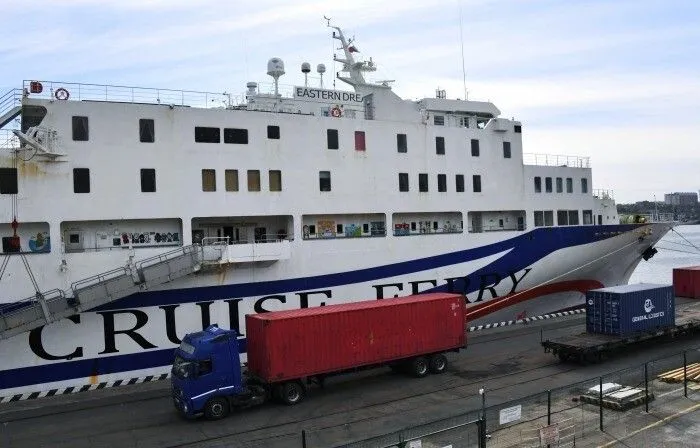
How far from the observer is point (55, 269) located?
55.0 feet

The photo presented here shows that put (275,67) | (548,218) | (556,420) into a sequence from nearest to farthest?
(556,420)
(275,67)
(548,218)

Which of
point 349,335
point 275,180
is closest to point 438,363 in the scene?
point 349,335

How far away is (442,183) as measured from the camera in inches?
925

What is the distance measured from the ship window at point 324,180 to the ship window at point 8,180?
9.61 m

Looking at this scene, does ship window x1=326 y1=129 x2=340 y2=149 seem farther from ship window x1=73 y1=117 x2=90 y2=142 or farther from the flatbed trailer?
the flatbed trailer

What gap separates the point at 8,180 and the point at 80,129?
252cm

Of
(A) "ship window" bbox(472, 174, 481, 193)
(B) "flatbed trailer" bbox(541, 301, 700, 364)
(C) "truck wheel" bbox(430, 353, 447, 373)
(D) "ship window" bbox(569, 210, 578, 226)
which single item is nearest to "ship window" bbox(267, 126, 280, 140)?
(A) "ship window" bbox(472, 174, 481, 193)

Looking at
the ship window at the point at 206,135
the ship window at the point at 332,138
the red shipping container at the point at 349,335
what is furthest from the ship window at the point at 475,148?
the ship window at the point at 206,135

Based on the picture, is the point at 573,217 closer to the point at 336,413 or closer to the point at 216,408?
the point at 336,413

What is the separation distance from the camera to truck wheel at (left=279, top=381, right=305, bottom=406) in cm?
1518

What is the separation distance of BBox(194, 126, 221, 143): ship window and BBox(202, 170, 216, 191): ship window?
3.49 ft

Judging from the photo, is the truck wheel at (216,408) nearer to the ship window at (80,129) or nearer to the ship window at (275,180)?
the ship window at (275,180)

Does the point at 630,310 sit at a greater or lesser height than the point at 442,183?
lesser

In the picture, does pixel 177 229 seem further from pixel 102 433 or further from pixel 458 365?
pixel 458 365
